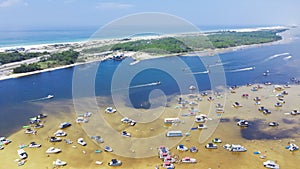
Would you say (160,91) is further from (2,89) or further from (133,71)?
(2,89)

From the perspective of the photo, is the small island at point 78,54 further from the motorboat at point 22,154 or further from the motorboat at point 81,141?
the motorboat at point 81,141

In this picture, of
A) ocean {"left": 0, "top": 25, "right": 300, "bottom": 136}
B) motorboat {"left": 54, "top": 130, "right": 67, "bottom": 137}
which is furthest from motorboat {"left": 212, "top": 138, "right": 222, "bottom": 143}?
motorboat {"left": 54, "top": 130, "right": 67, "bottom": 137}

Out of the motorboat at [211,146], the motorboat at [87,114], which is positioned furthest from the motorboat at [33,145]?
the motorboat at [211,146]

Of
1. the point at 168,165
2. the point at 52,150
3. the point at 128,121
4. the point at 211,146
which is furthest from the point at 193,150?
the point at 52,150

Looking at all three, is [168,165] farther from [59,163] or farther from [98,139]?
[59,163]

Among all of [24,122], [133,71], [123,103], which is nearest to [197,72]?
[133,71]

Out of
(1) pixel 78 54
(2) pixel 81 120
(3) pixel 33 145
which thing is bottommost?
(3) pixel 33 145
